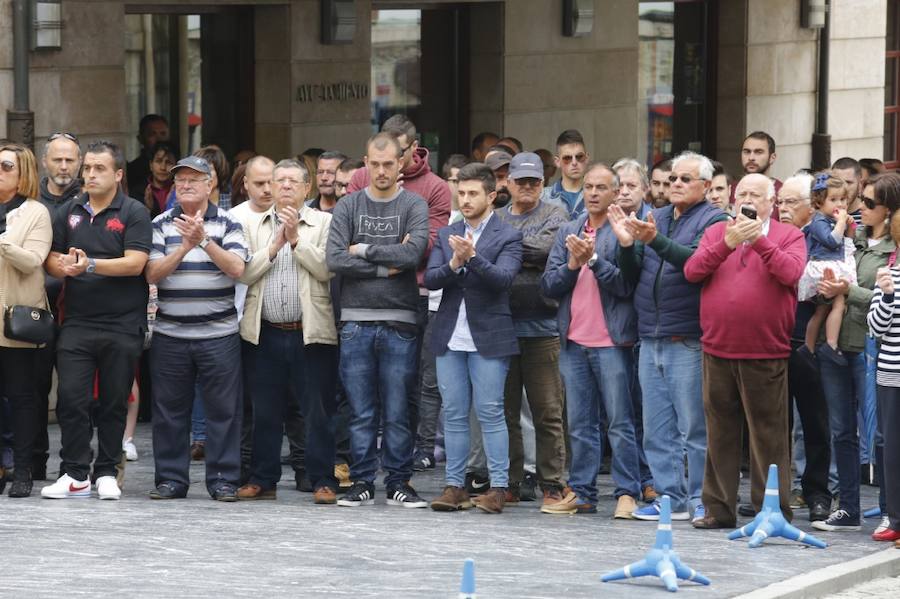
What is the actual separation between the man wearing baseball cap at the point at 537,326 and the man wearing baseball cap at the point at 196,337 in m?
1.59

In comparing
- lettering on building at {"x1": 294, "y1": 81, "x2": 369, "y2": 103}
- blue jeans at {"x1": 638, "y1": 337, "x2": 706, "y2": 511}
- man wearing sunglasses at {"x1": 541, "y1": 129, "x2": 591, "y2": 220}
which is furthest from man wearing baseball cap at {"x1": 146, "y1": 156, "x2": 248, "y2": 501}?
lettering on building at {"x1": 294, "y1": 81, "x2": 369, "y2": 103}

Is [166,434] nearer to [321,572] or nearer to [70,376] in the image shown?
[70,376]

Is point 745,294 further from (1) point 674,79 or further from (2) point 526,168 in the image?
(1) point 674,79

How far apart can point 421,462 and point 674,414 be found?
88.6 inches

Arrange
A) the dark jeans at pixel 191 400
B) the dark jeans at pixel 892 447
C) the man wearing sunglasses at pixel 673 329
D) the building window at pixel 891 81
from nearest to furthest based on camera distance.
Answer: the dark jeans at pixel 892 447
the man wearing sunglasses at pixel 673 329
the dark jeans at pixel 191 400
the building window at pixel 891 81

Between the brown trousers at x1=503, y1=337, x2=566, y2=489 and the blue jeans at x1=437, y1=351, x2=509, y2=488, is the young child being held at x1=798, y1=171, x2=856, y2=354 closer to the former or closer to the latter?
the brown trousers at x1=503, y1=337, x2=566, y2=489

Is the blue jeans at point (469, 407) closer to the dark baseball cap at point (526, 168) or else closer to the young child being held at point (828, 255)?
the dark baseball cap at point (526, 168)

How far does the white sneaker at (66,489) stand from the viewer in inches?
392

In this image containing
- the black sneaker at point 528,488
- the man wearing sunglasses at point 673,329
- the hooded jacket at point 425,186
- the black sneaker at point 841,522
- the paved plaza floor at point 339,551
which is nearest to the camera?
the paved plaza floor at point 339,551

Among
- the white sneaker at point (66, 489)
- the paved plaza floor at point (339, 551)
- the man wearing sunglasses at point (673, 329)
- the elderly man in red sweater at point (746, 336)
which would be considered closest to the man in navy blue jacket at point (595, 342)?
the man wearing sunglasses at point (673, 329)

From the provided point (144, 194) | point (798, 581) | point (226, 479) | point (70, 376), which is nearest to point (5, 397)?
point (70, 376)

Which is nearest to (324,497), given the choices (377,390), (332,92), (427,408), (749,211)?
(377,390)

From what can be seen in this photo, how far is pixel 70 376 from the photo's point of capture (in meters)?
9.91

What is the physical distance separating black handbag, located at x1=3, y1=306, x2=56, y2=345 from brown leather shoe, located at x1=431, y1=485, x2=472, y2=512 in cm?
237
